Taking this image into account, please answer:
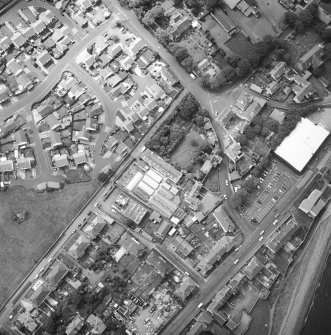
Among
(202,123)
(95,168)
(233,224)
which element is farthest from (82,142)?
(233,224)

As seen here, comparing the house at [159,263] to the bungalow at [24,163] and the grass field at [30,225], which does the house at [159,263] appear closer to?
the grass field at [30,225]

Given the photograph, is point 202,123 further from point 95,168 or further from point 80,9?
point 80,9

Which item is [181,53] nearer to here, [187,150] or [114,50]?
[114,50]

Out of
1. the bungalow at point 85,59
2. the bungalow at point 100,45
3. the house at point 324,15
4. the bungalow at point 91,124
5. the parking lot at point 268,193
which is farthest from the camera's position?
the house at point 324,15

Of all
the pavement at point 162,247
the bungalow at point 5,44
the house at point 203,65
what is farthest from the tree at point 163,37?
the bungalow at point 5,44

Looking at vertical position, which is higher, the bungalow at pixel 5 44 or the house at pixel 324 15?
the house at pixel 324 15

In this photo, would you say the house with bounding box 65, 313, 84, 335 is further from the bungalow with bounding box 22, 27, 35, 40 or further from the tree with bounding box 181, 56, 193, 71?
the bungalow with bounding box 22, 27, 35, 40
